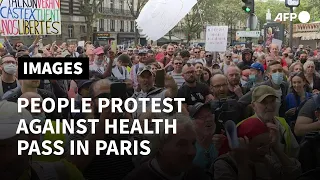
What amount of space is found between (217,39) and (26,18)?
321cm

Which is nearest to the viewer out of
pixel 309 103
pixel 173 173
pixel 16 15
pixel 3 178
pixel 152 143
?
pixel 3 178

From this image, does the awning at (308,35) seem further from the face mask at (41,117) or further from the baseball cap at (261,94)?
the face mask at (41,117)

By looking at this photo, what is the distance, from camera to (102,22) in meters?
40.4

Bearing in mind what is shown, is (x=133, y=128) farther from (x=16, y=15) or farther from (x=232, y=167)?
(x=16, y=15)

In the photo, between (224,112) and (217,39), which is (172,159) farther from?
(217,39)

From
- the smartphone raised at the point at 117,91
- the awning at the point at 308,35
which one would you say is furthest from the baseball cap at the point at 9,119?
the awning at the point at 308,35

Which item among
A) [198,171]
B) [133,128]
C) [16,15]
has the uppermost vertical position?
[16,15]

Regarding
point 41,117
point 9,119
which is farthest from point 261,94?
point 9,119

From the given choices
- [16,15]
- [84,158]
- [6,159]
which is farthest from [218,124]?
[16,15]

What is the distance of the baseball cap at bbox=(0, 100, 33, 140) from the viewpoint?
6.72 feet

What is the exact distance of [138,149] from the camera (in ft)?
8.08

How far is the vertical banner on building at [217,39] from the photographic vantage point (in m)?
8.21

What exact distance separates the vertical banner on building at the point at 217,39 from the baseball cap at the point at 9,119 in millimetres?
6246

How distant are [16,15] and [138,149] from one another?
540 cm
